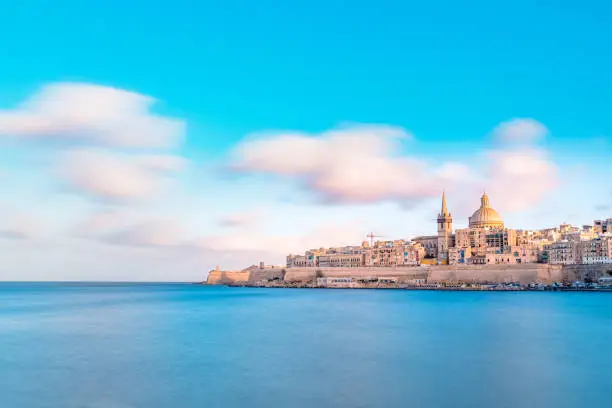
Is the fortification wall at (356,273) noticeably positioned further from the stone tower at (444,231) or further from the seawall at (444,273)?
the stone tower at (444,231)

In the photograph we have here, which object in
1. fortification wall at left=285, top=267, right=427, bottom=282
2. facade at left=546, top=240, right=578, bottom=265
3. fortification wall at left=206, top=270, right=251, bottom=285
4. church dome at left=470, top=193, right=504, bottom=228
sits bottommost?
fortification wall at left=206, top=270, right=251, bottom=285

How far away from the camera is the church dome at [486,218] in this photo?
222ft

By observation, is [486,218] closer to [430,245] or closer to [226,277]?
[430,245]

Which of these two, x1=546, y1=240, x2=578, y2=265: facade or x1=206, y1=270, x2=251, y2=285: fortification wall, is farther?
x1=206, y1=270, x2=251, y2=285: fortification wall

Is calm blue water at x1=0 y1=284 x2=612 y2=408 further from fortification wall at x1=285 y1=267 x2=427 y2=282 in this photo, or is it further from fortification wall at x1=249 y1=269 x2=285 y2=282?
fortification wall at x1=249 y1=269 x2=285 y2=282

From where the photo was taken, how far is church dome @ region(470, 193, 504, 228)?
222 ft

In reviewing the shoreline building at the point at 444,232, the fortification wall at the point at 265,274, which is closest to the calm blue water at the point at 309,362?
the shoreline building at the point at 444,232

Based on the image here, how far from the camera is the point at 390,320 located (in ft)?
81.1

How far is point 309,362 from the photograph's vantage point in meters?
14.5

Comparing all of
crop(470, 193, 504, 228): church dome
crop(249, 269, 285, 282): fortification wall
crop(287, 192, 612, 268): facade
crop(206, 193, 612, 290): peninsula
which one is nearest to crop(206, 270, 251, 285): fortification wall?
crop(249, 269, 285, 282): fortification wall

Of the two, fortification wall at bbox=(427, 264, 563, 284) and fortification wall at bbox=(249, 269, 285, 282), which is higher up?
fortification wall at bbox=(427, 264, 563, 284)

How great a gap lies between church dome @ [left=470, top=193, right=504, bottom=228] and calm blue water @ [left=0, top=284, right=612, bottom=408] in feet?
141

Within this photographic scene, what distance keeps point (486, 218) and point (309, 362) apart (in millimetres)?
56816

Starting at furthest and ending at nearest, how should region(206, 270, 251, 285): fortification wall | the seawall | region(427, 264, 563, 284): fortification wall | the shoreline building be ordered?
region(206, 270, 251, 285): fortification wall
the shoreline building
the seawall
region(427, 264, 563, 284): fortification wall
